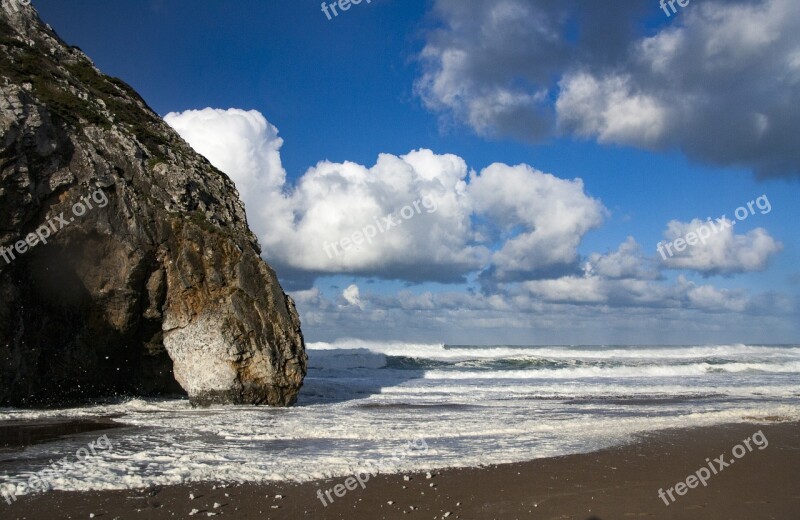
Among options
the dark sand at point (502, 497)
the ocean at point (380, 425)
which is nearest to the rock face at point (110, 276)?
the ocean at point (380, 425)

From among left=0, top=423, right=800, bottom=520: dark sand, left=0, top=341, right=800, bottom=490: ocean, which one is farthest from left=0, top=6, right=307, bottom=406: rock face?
left=0, top=423, right=800, bottom=520: dark sand

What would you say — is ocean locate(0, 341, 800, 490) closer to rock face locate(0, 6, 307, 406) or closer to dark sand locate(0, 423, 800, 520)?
dark sand locate(0, 423, 800, 520)

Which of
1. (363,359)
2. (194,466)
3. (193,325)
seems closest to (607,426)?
(194,466)

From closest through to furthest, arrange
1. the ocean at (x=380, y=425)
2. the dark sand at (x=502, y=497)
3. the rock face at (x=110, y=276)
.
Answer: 1. the dark sand at (x=502, y=497)
2. the ocean at (x=380, y=425)
3. the rock face at (x=110, y=276)

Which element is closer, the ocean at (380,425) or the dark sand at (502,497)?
the dark sand at (502,497)

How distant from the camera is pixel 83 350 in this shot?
17.5 metres

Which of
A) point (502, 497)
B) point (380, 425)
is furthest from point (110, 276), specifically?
point (502, 497)

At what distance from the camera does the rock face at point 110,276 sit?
51.4ft

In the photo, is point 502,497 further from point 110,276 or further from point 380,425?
point 110,276

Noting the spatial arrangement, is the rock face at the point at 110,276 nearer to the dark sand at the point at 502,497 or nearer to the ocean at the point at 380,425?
the ocean at the point at 380,425

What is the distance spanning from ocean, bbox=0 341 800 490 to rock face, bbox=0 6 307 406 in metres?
1.36

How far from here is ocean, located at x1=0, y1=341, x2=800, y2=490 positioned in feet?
28.4

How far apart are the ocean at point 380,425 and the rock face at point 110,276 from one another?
4.47 feet

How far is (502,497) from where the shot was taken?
7172 mm
